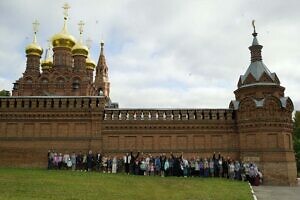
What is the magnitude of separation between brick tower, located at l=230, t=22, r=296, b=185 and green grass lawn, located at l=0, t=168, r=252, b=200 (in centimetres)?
636

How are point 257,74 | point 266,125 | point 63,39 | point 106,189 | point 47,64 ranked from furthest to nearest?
point 47,64 → point 63,39 → point 257,74 → point 266,125 → point 106,189

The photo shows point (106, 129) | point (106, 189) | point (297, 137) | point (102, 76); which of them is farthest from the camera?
point (102, 76)

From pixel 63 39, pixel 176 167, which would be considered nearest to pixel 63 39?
pixel 63 39

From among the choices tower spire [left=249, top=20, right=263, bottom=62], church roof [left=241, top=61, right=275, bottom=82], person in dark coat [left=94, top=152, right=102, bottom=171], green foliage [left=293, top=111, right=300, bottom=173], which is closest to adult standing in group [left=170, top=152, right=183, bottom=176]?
person in dark coat [left=94, top=152, right=102, bottom=171]

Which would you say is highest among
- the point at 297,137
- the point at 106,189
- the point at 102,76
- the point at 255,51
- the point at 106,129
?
the point at 102,76

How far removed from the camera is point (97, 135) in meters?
23.0

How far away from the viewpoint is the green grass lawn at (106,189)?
445 inches

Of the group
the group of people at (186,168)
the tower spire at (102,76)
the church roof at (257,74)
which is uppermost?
the tower spire at (102,76)

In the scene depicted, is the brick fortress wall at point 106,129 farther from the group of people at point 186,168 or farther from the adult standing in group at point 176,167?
the adult standing in group at point 176,167

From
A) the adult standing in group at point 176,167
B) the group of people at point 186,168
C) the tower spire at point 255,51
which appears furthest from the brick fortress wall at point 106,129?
the adult standing in group at point 176,167

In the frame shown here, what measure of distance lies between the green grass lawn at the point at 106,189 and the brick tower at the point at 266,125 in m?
6.36

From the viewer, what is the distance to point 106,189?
12.8m

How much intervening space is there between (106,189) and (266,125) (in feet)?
40.4

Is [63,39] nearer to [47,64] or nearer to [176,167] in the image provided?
[47,64]
